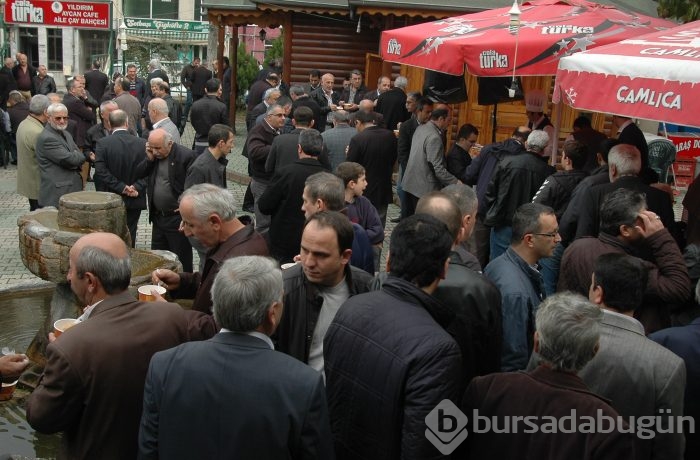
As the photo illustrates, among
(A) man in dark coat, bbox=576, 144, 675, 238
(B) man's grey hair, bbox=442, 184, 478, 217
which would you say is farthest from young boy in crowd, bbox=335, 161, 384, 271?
(A) man in dark coat, bbox=576, 144, 675, 238

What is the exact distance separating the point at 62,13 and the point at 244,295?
2611 centimetres

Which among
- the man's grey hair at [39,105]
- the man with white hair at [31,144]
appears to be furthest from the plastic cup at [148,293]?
the man's grey hair at [39,105]

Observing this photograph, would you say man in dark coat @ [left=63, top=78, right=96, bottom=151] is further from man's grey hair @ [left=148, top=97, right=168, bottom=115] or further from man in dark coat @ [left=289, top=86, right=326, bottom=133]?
man's grey hair @ [left=148, top=97, right=168, bottom=115]

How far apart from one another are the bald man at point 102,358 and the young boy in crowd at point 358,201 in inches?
114

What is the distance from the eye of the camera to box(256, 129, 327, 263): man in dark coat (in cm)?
731

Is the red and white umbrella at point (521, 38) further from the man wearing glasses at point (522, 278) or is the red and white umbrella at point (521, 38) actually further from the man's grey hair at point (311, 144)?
the man wearing glasses at point (522, 278)

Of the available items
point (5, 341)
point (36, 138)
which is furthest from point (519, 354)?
point (36, 138)

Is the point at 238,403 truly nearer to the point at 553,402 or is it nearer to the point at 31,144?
the point at 553,402

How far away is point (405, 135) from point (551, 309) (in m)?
7.78

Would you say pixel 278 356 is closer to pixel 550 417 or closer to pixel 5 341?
pixel 550 417

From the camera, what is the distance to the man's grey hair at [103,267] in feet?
11.7

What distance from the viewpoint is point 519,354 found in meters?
4.31

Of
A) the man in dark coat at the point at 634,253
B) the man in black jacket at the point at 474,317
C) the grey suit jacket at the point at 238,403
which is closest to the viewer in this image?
the grey suit jacket at the point at 238,403

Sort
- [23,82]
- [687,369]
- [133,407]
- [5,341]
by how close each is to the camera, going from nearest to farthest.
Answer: [133,407] → [687,369] → [5,341] → [23,82]
